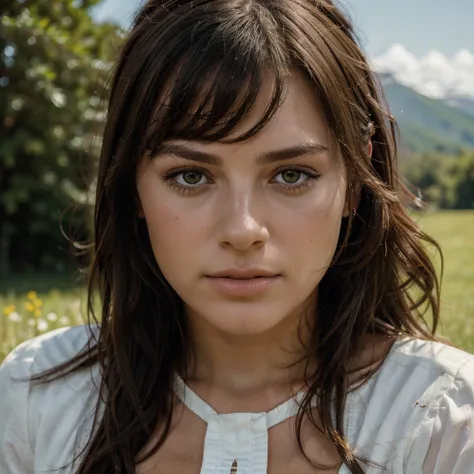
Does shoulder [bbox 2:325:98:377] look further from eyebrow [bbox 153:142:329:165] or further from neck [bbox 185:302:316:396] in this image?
eyebrow [bbox 153:142:329:165]

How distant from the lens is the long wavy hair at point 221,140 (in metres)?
2.33

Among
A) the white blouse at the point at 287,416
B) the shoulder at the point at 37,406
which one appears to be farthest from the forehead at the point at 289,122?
the shoulder at the point at 37,406

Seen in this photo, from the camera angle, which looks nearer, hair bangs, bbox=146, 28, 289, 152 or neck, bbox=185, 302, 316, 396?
hair bangs, bbox=146, 28, 289, 152

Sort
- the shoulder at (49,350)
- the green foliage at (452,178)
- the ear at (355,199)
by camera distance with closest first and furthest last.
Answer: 1. the ear at (355,199)
2. the shoulder at (49,350)
3. the green foliage at (452,178)

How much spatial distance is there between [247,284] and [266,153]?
354 millimetres

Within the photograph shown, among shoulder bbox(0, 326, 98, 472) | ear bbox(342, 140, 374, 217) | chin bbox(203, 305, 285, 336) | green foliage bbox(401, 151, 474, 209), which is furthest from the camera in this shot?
green foliage bbox(401, 151, 474, 209)

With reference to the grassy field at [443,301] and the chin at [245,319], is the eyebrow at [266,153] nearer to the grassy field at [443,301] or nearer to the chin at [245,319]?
the chin at [245,319]

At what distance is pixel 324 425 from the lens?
244cm

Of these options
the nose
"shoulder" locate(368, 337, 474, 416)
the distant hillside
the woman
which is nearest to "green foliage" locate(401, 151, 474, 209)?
the distant hillside

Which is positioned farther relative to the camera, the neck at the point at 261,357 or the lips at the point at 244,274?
the neck at the point at 261,357

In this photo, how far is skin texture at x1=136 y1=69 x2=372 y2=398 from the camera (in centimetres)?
227

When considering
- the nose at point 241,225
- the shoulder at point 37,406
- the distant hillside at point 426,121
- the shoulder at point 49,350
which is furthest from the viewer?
the distant hillside at point 426,121

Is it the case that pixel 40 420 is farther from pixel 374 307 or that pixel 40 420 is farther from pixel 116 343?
pixel 374 307

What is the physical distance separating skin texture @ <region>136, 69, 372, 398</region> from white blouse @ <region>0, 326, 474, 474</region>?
0.35 metres
